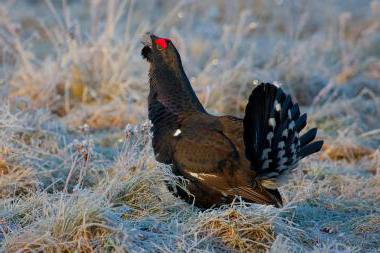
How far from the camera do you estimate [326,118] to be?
22.2ft

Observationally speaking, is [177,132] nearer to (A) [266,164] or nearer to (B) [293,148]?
(A) [266,164]

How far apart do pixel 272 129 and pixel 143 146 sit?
156 centimetres

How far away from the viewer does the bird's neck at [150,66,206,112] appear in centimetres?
446

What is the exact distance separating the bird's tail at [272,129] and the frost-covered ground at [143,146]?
9.6 inches

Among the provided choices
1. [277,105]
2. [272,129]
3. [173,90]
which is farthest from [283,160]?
[173,90]

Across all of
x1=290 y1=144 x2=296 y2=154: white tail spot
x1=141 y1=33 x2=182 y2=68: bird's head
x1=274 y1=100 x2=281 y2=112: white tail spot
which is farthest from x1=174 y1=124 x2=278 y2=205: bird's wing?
x1=141 y1=33 x2=182 y2=68: bird's head

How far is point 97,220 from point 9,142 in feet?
5.14

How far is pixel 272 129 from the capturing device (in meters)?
3.78

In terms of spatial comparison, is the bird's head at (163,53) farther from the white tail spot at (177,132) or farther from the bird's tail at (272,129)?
the bird's tail at (272,129)

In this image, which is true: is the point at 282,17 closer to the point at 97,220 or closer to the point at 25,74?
the point at 25,74

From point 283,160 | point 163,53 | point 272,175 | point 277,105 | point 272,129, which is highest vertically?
point 163,53

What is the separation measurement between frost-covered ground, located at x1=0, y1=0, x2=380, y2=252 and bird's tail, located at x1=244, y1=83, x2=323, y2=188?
0.80 ft

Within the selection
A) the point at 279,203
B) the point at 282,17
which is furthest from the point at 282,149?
the point at 282,17

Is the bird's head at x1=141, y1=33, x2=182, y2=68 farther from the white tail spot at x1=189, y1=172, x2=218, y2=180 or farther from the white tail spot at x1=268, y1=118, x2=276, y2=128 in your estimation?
the white tail spot at x1=268, y1=118, x2=276, y2=128
